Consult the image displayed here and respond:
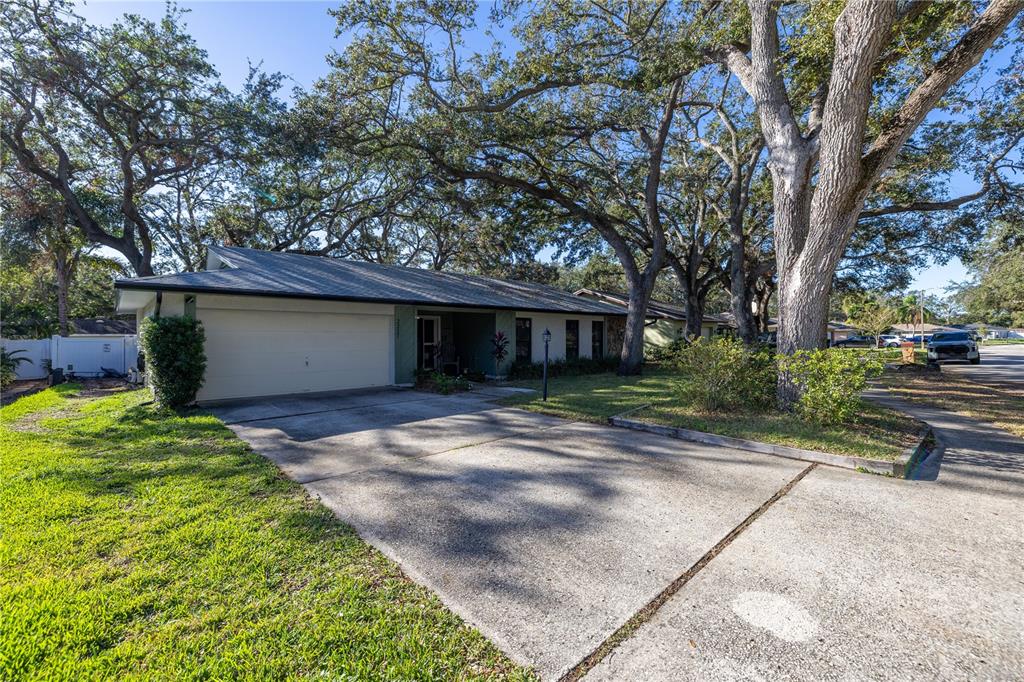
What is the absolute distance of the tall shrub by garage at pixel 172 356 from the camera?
25.2 ft

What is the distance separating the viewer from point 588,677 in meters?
1.99

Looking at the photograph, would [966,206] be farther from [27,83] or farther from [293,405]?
[27,83]

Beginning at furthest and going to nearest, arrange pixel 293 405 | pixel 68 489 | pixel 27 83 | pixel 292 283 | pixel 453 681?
pixel 27 83 < pixel 292 283 < pixel 293 405 < pixel 68 489 < pixel 453 681

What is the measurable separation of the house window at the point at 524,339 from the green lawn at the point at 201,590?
10.5 metres

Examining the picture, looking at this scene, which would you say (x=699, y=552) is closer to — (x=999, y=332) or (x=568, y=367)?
(x=568, y=367)

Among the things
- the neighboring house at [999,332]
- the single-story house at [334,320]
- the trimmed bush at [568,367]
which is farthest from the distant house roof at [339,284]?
the neighboring house at [999,332]

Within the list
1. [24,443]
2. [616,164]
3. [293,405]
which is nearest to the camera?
[24,443]

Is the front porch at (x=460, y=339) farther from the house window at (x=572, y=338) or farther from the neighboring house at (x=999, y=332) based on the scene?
the neighboring house at (x=999, y=332)

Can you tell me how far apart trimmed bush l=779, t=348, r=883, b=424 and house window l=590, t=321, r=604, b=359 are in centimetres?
1057

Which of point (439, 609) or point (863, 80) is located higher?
point (863, 80)

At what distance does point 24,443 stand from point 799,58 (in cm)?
1472

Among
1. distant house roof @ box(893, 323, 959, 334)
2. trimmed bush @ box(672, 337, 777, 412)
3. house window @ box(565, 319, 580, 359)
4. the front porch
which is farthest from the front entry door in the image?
distant house roof @ box(893, 323, 959, 334)

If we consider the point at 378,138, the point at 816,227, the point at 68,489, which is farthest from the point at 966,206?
the point at 68,489

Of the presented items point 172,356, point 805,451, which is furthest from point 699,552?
point 172,356
